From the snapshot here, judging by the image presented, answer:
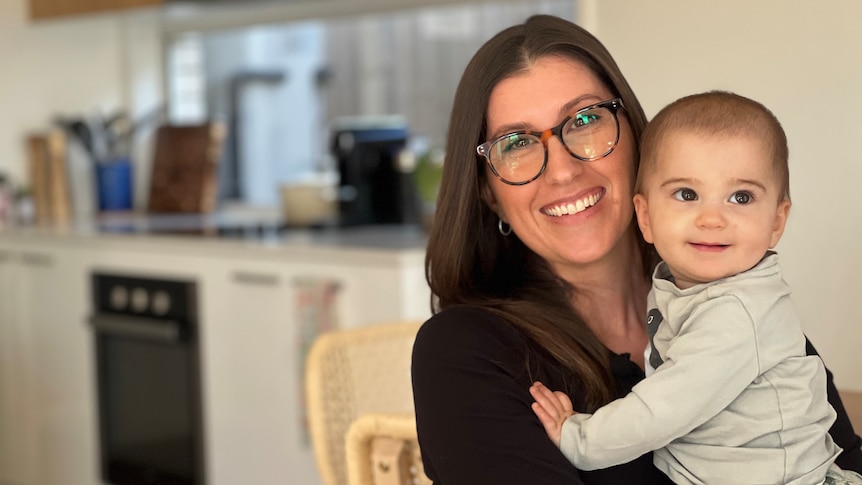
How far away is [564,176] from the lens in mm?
1411

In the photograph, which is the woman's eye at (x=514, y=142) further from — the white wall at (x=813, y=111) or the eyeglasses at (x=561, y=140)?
the white wall at (x=813, y=111)

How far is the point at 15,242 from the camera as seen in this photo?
395 cm

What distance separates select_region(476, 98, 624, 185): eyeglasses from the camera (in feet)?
4.59

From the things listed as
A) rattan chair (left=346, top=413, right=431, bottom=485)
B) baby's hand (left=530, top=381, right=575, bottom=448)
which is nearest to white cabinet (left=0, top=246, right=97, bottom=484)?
rattan chair (left=346, top=413, right=431, bottom=485)

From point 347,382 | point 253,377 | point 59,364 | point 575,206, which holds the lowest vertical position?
point 59,364

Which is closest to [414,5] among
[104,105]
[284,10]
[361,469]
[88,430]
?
[284,10]

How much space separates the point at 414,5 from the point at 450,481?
2689 mm

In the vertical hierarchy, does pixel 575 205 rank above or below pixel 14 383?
above

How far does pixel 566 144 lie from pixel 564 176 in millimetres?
41

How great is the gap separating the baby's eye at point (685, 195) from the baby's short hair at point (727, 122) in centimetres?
5

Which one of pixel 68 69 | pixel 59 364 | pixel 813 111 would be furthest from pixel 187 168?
pixel 813 111

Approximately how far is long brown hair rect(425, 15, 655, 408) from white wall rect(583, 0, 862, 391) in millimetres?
340

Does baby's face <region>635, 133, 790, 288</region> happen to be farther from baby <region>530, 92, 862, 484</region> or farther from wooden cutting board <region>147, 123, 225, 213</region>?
wooden cutting board <region>147, 123, 225, 213</region>

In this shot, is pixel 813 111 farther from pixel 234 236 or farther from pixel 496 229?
pixel 234 236
